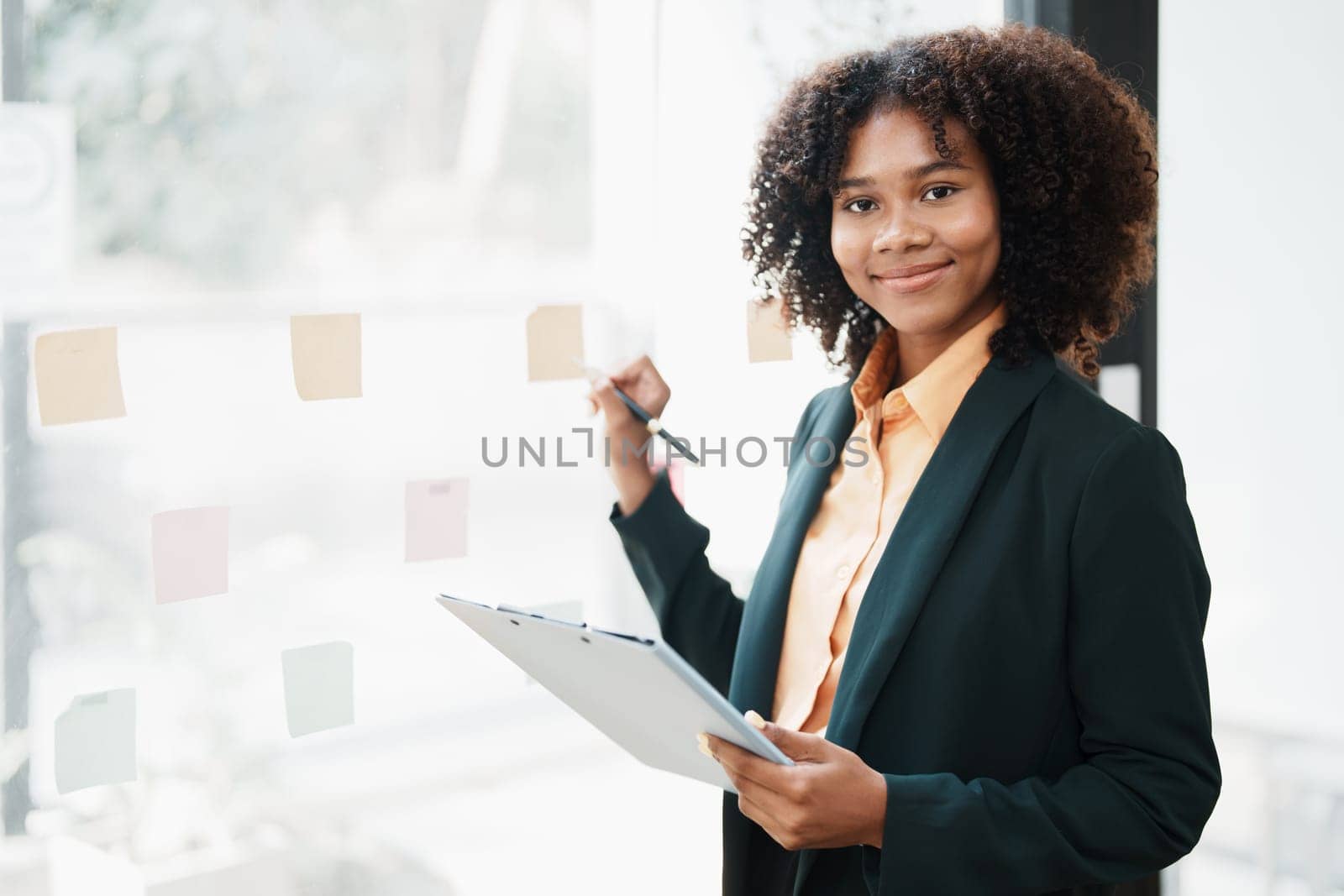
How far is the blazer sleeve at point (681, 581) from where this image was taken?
137 centimetres

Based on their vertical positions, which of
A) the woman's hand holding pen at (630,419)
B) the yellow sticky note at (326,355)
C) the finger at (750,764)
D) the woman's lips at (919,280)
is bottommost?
the finger at (750,764)

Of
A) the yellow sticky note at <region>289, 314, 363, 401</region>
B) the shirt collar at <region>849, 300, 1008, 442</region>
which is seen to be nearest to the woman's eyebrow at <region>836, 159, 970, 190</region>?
the shirt collar at <region>849, 300, 1008, 442</region>

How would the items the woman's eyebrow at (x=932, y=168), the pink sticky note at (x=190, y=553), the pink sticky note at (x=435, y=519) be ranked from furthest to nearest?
the pink sticky note at (x=435, y=519) < the pink sticky note at (x=190, y=553) < the woman's eyebrow at (x=932, y=168)

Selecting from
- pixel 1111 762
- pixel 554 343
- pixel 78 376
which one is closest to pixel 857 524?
pixel 1111 762

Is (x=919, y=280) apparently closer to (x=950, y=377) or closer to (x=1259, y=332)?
(x=950, y=377)

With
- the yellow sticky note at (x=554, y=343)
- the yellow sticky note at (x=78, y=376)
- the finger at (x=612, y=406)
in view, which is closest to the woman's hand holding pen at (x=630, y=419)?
A: the finger at (x=612, y=406)

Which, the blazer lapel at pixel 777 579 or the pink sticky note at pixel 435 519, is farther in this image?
the pink sticky note at pixel 435 519

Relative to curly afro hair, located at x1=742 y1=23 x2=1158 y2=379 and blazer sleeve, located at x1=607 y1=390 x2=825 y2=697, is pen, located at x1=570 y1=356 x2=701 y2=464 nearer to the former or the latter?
blazer sleeve, located at x1=607 y1=390 x2=825 y2=697

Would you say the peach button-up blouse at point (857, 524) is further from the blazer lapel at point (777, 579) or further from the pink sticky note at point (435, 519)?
the pink sticky note at point (435, 519)

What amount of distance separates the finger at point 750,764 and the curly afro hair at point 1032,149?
466 mm

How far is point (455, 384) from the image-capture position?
1473 mm

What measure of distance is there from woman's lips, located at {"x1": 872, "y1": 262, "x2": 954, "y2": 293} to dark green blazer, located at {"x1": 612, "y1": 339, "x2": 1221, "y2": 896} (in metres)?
0.10

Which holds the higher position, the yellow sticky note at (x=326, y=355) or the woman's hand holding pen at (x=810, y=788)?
the yellow sticky note at (x=326, y=355)

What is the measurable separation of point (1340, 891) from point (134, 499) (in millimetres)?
1735
